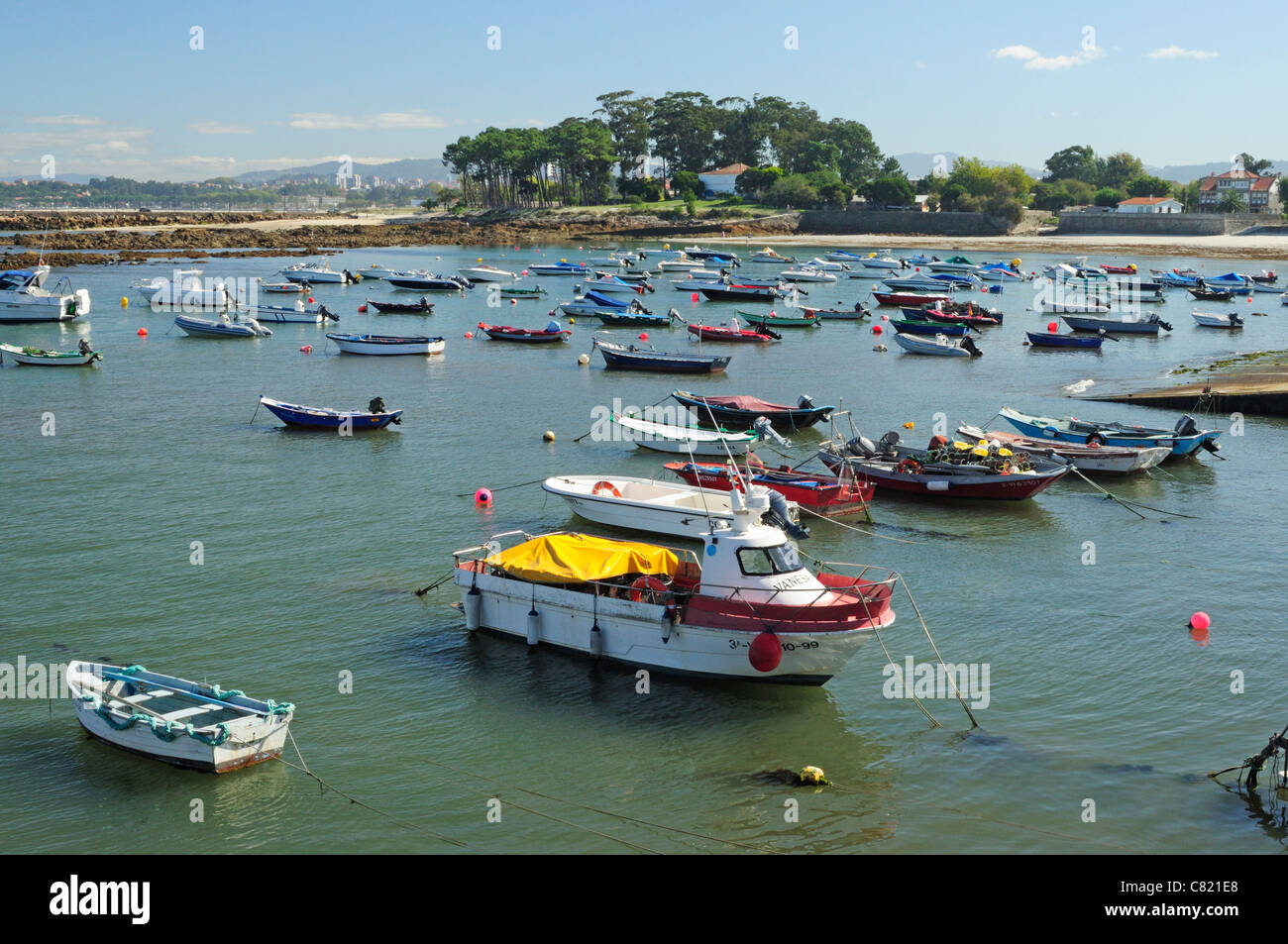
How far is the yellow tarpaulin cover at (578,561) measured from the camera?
22.1 meters

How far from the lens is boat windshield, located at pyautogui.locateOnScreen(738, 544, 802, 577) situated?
68.6 feet

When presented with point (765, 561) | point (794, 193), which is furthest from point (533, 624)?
point (794, 193)

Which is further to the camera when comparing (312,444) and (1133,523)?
(312,444)

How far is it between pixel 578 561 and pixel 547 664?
211 centimetres

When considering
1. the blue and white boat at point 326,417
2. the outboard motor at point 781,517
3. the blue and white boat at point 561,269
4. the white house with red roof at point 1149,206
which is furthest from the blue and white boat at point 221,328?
the white house with red roof at point 1149,206

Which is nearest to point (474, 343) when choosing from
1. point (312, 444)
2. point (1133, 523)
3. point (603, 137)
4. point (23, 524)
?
point (312, 444)

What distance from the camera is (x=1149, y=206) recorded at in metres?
172

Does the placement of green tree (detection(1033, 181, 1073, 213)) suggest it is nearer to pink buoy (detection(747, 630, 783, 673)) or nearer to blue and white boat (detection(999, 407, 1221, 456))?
blue and white boat (detection(999, 407, 1221, 456))

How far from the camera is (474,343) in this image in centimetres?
6881

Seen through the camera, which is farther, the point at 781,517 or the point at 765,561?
the point at 781,517

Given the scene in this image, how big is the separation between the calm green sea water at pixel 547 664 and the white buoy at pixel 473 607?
0.51 m

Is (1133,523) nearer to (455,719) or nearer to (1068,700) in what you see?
(1068,700)

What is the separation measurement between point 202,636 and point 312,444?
18.7 metres

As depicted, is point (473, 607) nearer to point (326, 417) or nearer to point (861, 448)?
point (861, 448)
